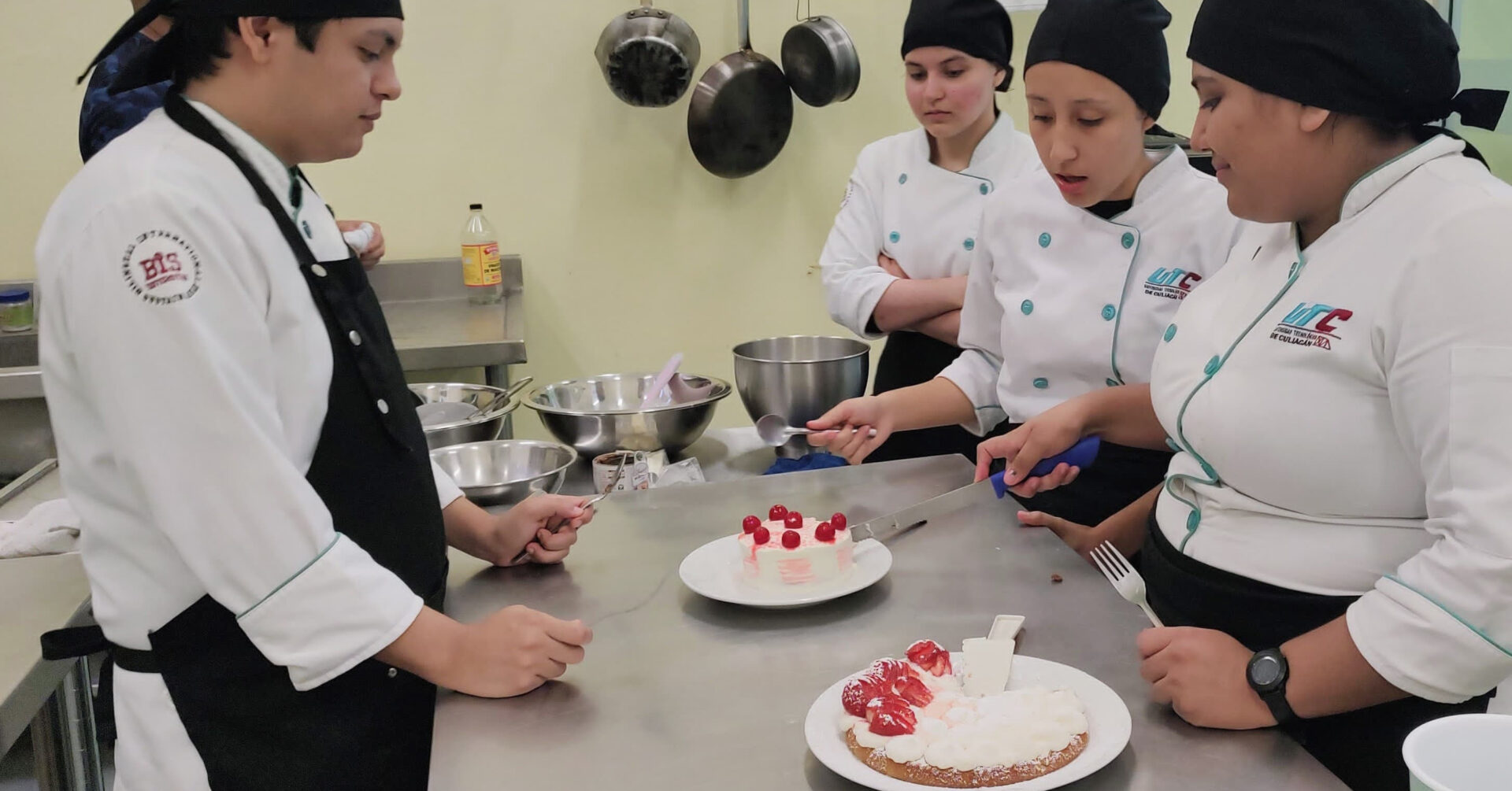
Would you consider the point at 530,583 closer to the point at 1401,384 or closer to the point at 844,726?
the point at 844,726

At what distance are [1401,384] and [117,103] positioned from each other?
6.19 feet

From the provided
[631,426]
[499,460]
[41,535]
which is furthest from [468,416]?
[41,535]

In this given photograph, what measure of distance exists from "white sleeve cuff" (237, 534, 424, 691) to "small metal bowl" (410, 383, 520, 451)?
0.71 meters

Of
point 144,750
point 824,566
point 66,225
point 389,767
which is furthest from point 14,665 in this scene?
point 824,566

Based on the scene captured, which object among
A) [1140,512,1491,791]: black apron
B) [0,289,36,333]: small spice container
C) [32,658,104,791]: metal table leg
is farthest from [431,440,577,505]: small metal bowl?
[0,289,36,333]: small spice container

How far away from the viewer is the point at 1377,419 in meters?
1.04

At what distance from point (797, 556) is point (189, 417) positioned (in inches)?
24.7

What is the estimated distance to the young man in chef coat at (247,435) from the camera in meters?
0.95

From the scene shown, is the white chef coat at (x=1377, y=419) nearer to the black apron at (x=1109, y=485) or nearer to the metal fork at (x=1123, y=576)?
the metal fork at (x=1123, y=576)

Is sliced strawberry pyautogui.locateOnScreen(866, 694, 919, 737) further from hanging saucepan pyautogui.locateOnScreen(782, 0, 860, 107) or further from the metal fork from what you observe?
hanging saucepan pyautogui.locateOnScreen(782, 0, 860, 107)

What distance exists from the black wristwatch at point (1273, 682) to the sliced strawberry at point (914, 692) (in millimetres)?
275

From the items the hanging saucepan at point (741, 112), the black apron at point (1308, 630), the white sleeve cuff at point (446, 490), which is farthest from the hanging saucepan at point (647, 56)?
the black apron at point (1308, 630)

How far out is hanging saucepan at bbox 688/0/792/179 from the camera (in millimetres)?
3072

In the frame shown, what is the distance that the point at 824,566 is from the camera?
1290 millimetres
